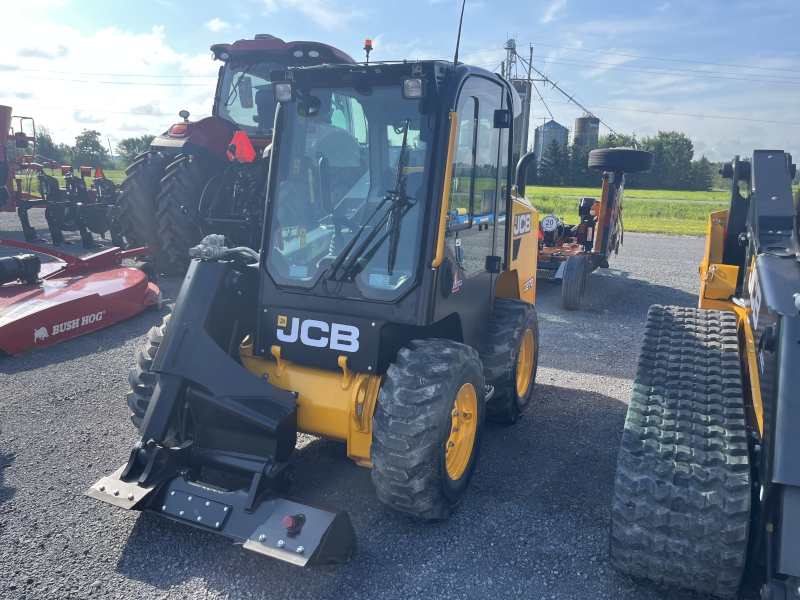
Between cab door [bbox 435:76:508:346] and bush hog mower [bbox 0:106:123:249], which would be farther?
bush hog mower [bbox 0:106:123:249]

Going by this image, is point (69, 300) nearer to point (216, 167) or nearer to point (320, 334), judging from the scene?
point (216, 167)

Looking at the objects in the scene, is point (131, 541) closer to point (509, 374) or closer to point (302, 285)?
point (302, 285)

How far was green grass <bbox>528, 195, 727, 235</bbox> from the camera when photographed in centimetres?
1984

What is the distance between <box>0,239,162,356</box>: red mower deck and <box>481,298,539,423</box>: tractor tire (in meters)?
4.28

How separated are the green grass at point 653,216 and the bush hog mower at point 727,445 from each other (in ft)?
55.3

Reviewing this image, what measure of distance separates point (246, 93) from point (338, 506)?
22.8 feet

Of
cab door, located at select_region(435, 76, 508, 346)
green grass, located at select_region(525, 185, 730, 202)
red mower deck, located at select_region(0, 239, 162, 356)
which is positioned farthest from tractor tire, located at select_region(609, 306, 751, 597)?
green grass, located at select_region(525, 185, 730, 202)

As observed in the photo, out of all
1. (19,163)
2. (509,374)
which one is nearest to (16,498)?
(509,374)

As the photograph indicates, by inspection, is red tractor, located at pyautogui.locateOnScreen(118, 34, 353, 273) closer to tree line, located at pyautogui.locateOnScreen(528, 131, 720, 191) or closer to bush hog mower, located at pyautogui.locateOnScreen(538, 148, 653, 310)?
bush hog mower, located at pyautogui.locateOnScreen(538, 148, 653, 310)

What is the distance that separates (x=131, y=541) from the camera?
9.64 ft

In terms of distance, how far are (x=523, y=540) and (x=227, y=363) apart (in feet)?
5.73

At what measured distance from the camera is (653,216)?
26062mm

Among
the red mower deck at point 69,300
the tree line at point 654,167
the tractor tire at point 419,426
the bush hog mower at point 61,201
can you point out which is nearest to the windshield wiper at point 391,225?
the tractor tire at point 419,426

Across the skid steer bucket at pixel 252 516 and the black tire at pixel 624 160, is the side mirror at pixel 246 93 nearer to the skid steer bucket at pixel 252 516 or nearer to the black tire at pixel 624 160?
the black tire at pixel 624 160
